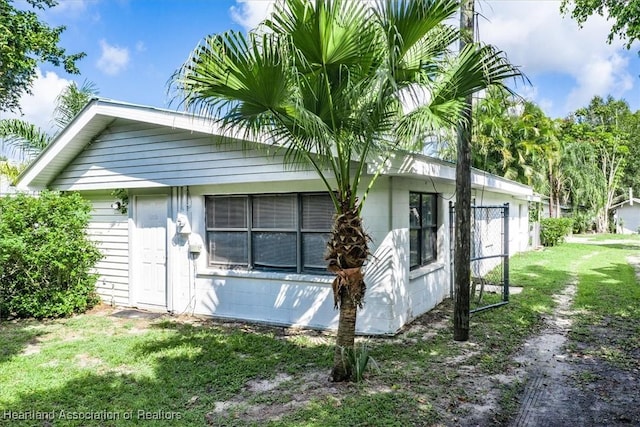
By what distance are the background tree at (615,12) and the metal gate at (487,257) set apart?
3.56 m

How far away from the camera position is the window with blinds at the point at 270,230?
6.87 m

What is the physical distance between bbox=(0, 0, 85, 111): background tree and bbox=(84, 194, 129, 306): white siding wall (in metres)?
4.38

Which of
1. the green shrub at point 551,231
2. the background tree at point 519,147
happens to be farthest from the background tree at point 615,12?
the green shrub at point 551,231

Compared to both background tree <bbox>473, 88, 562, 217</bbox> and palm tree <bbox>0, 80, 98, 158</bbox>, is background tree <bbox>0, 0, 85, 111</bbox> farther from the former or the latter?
background tree <bbox>473, 88, 562, 217</bbox>

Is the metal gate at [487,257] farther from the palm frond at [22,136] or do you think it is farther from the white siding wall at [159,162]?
the palm frond at [22,136]

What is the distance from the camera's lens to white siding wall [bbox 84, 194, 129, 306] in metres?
9.00

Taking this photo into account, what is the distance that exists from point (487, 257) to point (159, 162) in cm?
624

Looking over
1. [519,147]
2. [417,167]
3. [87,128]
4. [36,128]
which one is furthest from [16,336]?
[519,147]

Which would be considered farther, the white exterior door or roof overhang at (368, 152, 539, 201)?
the white exterior door

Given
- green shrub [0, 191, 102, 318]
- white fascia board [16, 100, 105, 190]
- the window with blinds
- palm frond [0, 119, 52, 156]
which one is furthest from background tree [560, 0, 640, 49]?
palm frond [0, 119, 52, 156]

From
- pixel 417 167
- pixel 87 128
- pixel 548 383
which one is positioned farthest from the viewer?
pixel 87 128

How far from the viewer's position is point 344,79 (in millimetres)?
4211

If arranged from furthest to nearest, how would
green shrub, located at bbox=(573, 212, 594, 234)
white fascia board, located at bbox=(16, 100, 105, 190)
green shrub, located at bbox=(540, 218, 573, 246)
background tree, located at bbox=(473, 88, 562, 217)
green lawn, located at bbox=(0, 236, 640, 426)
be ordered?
green shrub, located at bbox=(573, 212, 594, 234) < background tree, located at bbox=(473, 88, 562, 217) < green shrub, located at bbox=(540, 218, 573, 246) < white fascia board, located at bbox=(16, 100, 105, 190) < green lawn, located at bbox=(0, 236, 640, 426)

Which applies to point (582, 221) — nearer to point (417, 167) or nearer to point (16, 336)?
point (417, 167)
